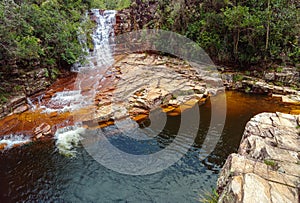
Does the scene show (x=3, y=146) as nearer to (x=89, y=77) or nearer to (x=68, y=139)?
(x=68, y=139)

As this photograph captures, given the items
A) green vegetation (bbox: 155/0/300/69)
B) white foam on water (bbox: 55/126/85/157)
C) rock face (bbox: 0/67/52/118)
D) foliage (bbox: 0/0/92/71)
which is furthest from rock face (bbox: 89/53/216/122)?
foliage (bbox: 0/0/92/71)

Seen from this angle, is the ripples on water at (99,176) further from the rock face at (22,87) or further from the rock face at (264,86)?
the rock face at (264,86)

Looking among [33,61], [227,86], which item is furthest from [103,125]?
[227,86]

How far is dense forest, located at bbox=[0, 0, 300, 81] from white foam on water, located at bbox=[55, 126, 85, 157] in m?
3.90

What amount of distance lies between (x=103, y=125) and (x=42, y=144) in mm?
2215

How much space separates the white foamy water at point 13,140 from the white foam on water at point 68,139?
107 cm

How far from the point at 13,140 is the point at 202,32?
40.4 feet

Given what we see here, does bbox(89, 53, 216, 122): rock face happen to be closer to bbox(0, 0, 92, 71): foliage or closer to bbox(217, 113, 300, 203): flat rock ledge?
bbox(0, 0, 92, 71): foliage

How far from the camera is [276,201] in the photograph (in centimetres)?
278

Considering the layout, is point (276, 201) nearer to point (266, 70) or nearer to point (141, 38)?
point (266, 70)

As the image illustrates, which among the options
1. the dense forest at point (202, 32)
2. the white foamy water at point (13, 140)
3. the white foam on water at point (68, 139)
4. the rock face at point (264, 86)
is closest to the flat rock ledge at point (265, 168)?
the white foam on water at point (68, 139)

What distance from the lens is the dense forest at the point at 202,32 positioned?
28.5 feet

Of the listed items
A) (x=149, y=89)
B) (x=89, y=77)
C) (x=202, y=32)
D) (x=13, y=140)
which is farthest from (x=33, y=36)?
(x=202, y=32)

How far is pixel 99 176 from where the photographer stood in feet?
17.5
